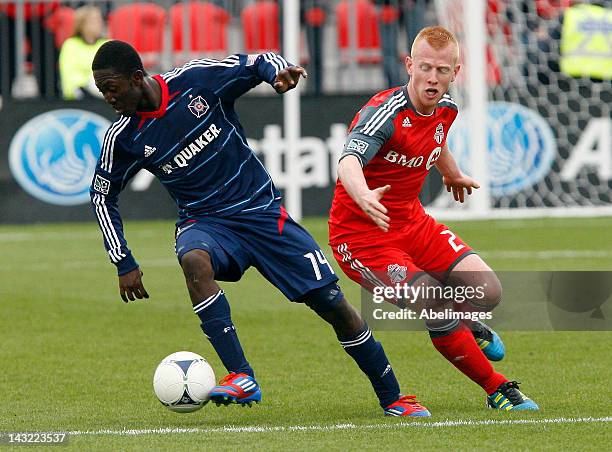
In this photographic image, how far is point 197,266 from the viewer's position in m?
6.42

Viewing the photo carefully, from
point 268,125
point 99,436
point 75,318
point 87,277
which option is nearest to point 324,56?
point 268,125

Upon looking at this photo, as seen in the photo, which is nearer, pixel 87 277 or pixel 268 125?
pixel 87 277

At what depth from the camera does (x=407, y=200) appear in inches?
274

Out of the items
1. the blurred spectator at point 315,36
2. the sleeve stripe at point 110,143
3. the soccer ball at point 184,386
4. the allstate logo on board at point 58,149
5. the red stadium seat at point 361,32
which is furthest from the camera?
the red stadium seat at point 361,32

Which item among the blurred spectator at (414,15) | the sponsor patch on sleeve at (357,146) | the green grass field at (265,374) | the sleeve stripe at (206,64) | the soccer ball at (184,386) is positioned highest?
the sleeve stripe at (206,64)

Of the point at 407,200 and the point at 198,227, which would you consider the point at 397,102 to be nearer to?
the point at 407,200

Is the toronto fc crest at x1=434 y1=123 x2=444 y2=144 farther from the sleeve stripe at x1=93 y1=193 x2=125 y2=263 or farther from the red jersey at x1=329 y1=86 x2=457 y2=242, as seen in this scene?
the sleeve stripe at x1=93 y1=193 x2=125 y2=263

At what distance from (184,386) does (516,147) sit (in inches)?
423

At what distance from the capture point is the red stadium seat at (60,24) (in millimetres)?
17656

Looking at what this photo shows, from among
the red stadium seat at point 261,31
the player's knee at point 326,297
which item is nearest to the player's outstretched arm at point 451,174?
the player's knee at point 326,297

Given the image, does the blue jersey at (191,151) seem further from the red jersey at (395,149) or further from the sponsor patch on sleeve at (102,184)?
the red jersey at (395,149)

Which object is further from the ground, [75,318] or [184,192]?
[184,192]

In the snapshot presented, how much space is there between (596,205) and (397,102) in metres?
10.4

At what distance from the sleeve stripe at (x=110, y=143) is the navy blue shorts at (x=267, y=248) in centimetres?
46
